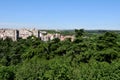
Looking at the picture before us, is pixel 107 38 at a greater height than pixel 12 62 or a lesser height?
greater

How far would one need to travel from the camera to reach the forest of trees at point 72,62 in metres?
25.7

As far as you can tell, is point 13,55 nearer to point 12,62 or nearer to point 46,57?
point 12,62

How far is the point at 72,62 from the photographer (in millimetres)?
38469

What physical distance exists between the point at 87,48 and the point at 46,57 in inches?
248

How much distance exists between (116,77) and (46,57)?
20973mm

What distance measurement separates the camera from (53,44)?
48969 millimetres

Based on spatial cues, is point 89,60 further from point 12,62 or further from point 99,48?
point 12,62

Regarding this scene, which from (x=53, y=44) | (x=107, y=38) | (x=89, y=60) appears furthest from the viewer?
(x=53, y=44)

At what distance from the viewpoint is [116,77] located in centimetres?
2448

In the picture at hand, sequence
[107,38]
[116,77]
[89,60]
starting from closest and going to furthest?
[116,77], [89,60], [107,38]

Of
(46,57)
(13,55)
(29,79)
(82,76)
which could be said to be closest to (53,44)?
(46,57)

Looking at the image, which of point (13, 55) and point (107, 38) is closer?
point (107, 38)

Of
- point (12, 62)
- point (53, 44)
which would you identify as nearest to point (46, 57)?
point (53, 44)

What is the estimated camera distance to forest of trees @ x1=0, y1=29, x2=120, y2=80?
25703 millimetres
